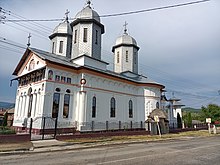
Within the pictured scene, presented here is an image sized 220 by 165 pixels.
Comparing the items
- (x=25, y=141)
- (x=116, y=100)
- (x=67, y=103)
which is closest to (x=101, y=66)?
(x=116, y=100)

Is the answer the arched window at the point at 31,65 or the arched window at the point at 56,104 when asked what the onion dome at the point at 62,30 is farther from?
the arched window at the point at 56,104

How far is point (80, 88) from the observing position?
68.3 feet

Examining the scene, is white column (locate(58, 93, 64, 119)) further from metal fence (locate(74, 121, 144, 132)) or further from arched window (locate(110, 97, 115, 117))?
arched window (locate(110, 97, 115, 117))

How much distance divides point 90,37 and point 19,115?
1312 cm

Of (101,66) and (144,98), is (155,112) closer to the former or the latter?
(144,98)

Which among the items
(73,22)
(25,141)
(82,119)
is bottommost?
(25,141)

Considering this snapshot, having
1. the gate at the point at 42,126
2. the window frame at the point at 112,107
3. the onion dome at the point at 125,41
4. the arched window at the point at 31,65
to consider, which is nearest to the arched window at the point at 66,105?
the gate at the point at 42,126

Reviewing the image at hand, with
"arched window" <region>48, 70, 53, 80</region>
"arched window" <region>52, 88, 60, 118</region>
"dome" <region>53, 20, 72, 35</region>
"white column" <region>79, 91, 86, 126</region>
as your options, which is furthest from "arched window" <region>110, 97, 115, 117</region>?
"dome" <region>53, 20, 72, 35</region>

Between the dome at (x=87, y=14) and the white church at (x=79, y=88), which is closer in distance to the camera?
the white church at (x=79, y=88)

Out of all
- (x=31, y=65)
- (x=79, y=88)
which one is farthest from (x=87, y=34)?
(x=31, y=65)

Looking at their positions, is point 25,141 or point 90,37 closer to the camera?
point 25,141

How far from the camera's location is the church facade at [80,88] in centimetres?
1912

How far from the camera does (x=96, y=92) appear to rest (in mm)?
22203

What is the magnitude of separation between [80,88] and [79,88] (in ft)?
0.52
